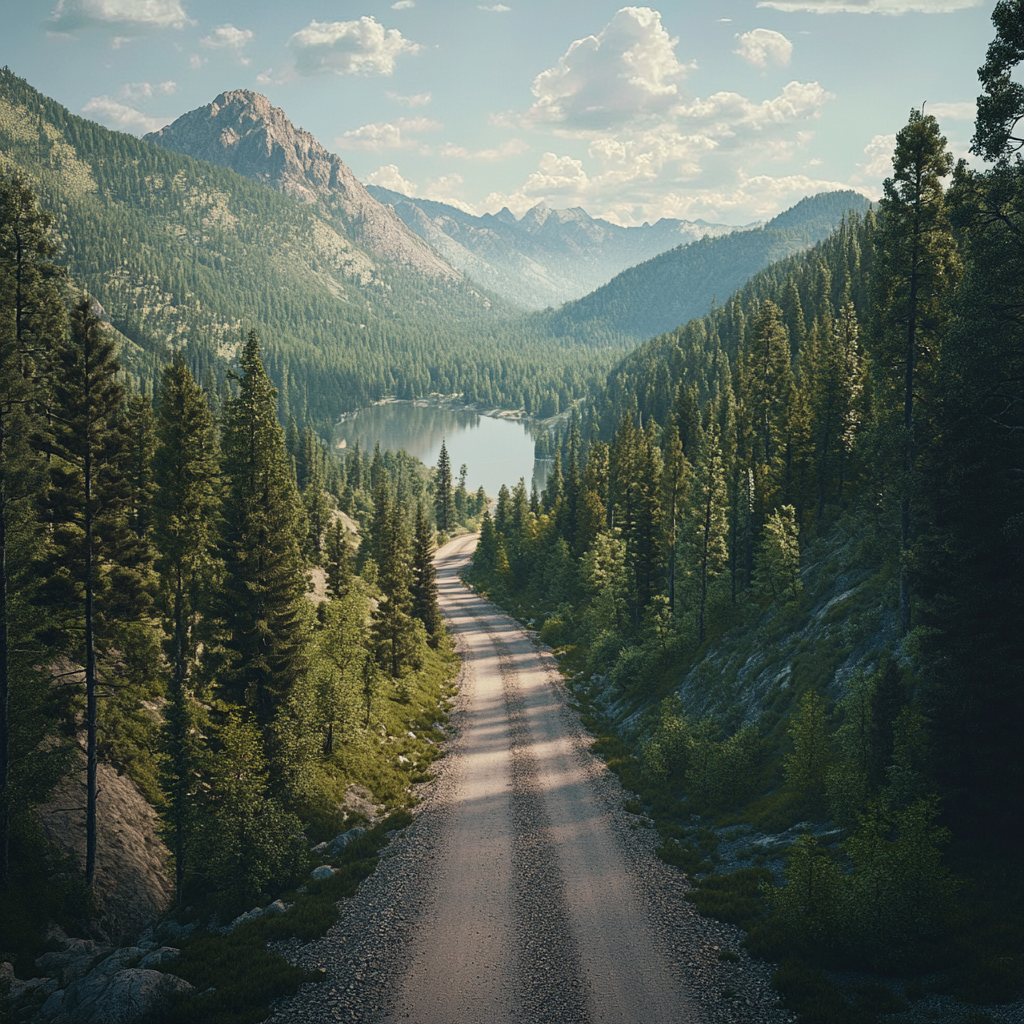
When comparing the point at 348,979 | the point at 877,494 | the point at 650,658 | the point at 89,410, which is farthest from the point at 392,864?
the point at 877,494

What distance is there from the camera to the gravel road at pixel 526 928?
13.9m

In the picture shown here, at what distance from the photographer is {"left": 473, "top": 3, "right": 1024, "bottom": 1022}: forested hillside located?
13.8 m

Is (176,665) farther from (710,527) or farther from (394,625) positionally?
(710,527)

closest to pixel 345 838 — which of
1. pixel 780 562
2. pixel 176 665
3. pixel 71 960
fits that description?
pixel 71 960

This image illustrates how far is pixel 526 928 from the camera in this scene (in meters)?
17.2

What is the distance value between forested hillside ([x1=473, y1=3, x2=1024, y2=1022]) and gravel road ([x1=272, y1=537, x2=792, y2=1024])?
4.76ft

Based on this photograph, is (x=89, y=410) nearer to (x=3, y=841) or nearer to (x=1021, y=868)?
(x=3, y=841)

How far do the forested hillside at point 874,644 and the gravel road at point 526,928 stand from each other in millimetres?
1450

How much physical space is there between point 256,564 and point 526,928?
16.1 m

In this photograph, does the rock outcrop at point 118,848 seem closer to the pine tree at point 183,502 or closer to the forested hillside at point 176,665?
the forested hillside at point 176,665

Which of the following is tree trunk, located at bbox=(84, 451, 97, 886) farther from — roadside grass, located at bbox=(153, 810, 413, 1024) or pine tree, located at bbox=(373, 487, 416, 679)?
pine tree, located at bbox=(373, 487, 416, 679)

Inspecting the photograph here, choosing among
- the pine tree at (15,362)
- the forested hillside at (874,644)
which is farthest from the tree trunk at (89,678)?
the forested hillside at (874,644)

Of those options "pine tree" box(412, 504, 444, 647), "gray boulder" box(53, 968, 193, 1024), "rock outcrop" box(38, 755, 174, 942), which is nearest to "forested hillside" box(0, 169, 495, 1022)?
"rock outcrop" box(38, 755, 174, 942)

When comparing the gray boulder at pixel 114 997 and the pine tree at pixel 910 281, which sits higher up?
the pine tree at pixel 910 281
